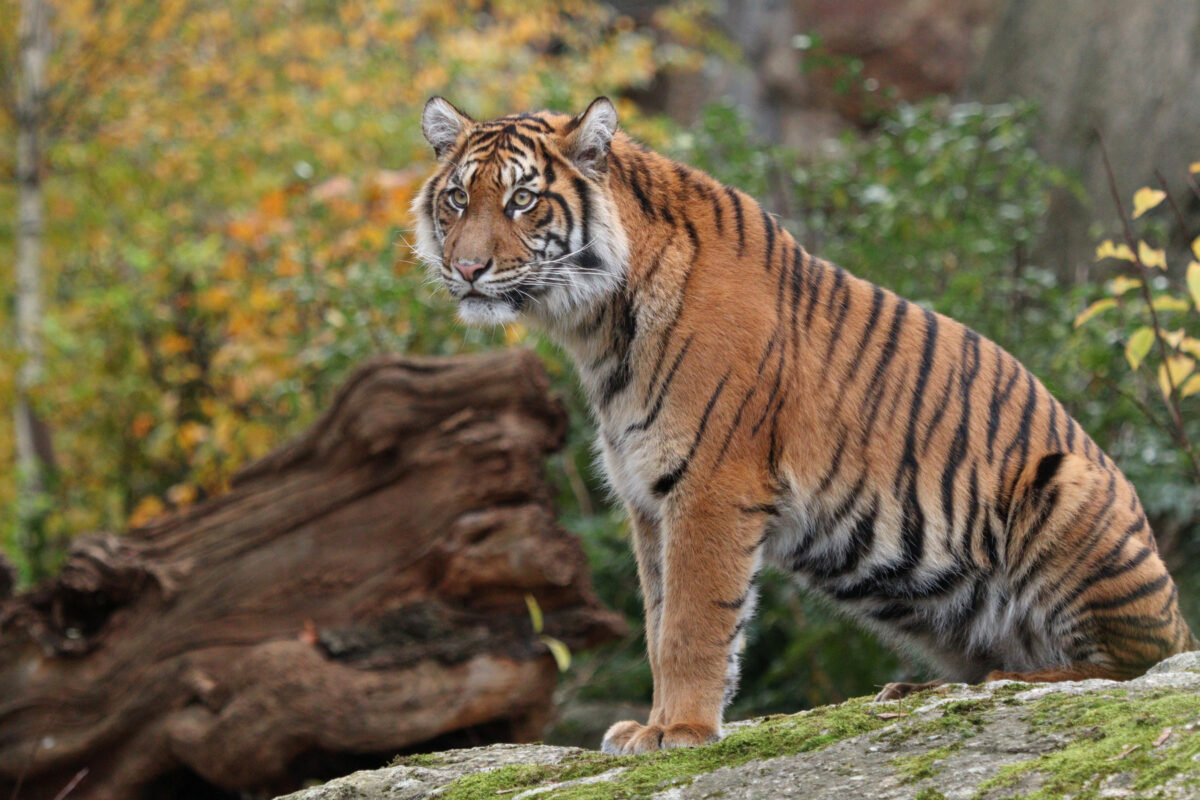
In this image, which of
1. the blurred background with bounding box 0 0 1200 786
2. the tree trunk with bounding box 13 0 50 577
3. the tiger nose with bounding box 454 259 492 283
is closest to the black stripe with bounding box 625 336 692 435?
the tiger nose with bounding box 454 259 492 283

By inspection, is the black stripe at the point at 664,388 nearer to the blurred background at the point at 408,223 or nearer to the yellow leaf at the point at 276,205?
the blurred background at the point at 408,223

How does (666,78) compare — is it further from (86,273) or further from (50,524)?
(50,524)

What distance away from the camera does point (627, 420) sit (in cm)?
393

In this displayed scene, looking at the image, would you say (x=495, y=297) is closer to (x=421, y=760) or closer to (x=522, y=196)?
(x=522, y=196)

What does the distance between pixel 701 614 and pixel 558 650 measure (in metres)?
2.00

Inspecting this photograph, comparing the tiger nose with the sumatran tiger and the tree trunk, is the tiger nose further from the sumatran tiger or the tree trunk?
the tree trunk

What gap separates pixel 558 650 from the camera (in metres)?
5.48

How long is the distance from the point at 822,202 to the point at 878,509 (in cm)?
454

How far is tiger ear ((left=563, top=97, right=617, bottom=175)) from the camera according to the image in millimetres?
4016

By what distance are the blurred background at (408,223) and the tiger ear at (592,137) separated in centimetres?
73

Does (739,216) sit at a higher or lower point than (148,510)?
higher

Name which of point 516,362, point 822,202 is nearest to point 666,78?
point 822,202

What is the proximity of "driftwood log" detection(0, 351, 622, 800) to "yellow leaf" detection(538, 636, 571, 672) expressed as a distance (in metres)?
0.04

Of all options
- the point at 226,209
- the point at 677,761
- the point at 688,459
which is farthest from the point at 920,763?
the point at 226,209
